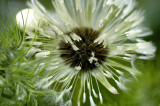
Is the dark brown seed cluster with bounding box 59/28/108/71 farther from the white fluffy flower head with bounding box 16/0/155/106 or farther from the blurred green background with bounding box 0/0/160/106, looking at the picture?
the blurred green background with bounding box 0/0/160/106

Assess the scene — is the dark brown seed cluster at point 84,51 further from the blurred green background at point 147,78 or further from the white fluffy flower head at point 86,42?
the blurred green background at point 147,78

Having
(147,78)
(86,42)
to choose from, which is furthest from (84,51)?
(147,78)

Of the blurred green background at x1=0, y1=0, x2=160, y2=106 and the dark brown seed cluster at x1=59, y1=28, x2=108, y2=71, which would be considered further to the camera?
the dark brown seed cluster at x1=59, y1=28, x2=108, y2=71

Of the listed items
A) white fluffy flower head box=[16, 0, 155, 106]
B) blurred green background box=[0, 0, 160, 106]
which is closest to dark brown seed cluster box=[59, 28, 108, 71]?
white fluffy flower head box=[16, 0, 155, 106]

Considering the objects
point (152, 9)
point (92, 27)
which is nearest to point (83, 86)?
point (92, 27)

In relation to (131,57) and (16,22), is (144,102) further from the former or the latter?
(16,22)

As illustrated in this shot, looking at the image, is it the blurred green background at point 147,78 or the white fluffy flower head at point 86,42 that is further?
the white fluffy flower head at point 86,42

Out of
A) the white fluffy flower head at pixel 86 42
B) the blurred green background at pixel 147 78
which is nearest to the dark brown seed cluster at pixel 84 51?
the white fluffy flower head at pixel 86 42
